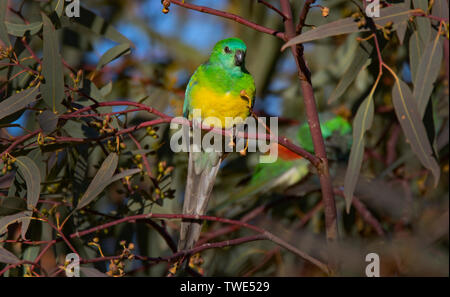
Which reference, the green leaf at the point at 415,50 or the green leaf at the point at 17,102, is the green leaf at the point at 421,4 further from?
the green leaf at the point at 17,102

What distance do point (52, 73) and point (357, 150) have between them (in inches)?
46.0

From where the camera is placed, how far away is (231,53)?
9.67 ft

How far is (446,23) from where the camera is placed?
183 centimetres

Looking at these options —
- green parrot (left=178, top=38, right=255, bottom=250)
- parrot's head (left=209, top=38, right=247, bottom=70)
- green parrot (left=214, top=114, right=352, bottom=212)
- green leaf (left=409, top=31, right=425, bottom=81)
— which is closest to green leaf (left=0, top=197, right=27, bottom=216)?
green parrot (left=178, top=38, right=255, bottom=250)

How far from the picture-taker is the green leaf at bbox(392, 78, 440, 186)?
5.98 ft

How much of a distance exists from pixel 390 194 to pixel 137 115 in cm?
179

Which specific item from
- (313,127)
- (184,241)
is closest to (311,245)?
(184,241)

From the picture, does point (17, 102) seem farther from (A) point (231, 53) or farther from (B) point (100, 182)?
(A) point (231, 53)

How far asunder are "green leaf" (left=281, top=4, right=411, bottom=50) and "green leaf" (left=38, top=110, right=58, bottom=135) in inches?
33.5

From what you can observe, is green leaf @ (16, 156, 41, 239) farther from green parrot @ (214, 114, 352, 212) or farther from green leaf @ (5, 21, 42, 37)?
green parrot @ (214, 114, 352, 212)

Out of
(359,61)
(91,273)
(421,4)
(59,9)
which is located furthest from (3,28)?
(421,4)

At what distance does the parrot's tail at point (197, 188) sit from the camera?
7.71 feet

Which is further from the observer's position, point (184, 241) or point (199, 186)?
point (199, 186)

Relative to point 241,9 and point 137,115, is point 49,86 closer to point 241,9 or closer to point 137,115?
point 137,115
